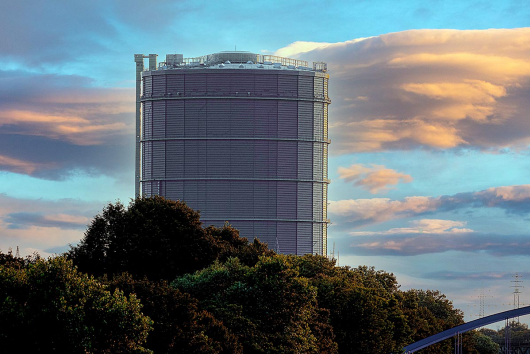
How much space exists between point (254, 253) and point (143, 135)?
46499 mm

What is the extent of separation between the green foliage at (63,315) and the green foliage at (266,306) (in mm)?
8463

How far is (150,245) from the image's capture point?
163 ft

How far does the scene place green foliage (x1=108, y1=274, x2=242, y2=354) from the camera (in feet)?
110

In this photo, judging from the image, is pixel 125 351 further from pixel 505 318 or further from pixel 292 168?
pixel 292 168

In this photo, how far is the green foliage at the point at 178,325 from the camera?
110 feet

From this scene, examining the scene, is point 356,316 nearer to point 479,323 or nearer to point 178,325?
point 479,323

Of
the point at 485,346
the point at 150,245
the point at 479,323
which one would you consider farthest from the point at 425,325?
the point at 485,346

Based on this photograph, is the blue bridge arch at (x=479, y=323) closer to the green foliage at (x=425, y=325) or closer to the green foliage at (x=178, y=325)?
the green foliage at (x=425, y=325)

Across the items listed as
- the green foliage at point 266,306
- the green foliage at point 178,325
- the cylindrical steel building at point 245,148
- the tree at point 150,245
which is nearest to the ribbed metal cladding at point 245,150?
the cylindrical steel building at point 245,148

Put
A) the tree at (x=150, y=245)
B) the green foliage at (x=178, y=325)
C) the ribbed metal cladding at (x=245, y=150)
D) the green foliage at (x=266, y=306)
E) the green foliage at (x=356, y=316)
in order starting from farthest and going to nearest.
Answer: the ribbed metal cladding at (x=245, y=150)
the tree at (x=150, y=245)
the green foliage at (x=356, y=316)
the green foliage at (x=266, y=306)
the green foliage at (x=178, y=325)

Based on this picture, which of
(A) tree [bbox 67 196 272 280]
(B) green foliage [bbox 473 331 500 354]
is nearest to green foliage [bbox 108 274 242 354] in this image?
(A) tree [bbox 67 196 272 280]

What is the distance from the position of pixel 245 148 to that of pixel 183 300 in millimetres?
53475

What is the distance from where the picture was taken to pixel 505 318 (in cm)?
4794

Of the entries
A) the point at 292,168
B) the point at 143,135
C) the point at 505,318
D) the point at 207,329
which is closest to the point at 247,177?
the point at 292,168
